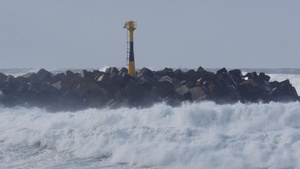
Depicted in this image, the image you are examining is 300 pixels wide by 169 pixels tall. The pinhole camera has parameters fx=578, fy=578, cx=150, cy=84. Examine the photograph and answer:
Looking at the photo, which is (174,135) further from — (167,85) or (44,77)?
(44,77)

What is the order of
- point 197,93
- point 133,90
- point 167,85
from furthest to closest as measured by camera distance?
point 167,85, point 133,90, point 197,93

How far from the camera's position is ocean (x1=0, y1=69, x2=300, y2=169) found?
834 cm

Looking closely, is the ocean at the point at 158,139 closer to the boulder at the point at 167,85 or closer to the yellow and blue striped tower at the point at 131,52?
the boulder at the point at 167,85

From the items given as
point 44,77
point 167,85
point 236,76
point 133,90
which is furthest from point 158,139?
point 44,77

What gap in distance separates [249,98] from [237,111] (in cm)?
306

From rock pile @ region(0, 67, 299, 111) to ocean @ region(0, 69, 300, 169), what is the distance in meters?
0.99

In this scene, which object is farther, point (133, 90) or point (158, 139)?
point (133, 90)

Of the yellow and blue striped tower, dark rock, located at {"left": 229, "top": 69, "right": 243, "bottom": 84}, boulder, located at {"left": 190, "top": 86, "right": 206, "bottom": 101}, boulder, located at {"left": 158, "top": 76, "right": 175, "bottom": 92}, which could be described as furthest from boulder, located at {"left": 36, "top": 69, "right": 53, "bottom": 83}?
dark rock, located at {"left": 229, "top": 69, "right": 243, "bottom": 84}

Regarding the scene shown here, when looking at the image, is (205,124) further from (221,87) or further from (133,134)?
(221,87)

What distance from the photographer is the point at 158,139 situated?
9195mm

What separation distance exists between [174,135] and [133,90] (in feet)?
13.2

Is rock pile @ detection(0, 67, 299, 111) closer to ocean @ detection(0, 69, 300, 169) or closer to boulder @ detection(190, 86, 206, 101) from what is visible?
boulder @ detection(190, 86, 206, 101)

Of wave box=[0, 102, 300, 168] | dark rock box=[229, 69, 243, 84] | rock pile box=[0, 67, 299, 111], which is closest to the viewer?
wave box=[0, 102, 300, 168]

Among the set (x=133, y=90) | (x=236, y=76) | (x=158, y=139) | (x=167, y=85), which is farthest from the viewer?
(x=236, y=76)
